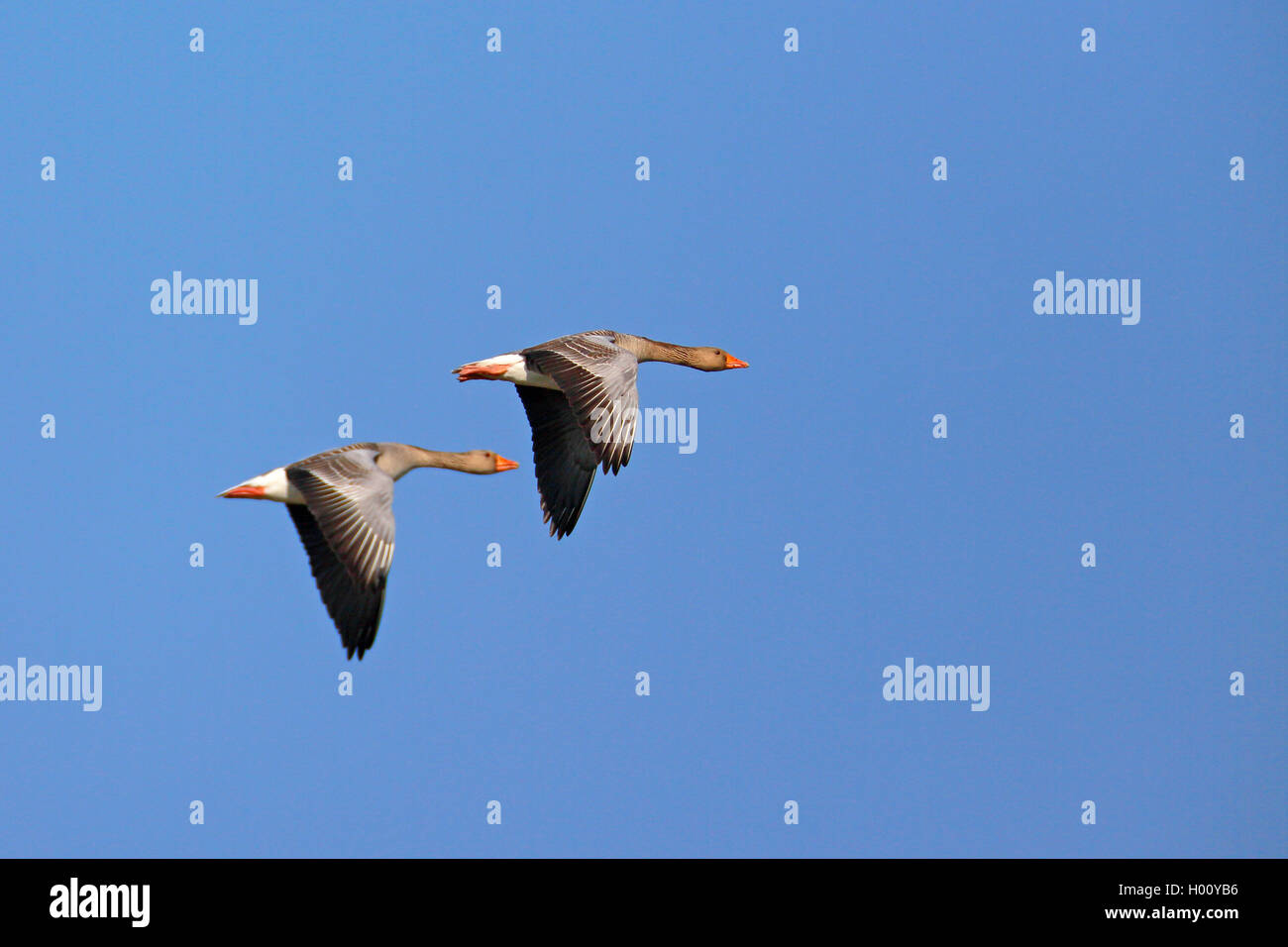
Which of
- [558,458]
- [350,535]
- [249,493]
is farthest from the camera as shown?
[558,458]

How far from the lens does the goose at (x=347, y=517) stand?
1534 cm

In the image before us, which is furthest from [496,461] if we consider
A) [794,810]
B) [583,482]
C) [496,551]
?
[794,810]

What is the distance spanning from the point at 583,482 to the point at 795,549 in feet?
19.9

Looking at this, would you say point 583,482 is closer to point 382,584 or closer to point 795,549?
point 382,584

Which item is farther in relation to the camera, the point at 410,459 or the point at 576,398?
the point at 410,459

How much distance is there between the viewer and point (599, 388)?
56.9ft

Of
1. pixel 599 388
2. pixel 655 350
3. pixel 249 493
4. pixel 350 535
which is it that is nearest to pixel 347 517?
pixel 350 535

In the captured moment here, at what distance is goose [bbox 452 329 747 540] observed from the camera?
17.1 meters

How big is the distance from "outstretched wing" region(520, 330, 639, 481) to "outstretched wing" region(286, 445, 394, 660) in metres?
2.04

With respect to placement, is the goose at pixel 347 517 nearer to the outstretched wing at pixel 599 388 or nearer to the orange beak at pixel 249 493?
the orange beak at pixel 249 493

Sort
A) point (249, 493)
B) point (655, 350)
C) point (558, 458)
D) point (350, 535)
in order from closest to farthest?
point (350, 535) → point (249, 493) → point (558, 458) → point (655, 350)

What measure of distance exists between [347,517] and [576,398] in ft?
9.16

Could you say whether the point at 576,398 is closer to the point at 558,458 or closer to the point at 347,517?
the point at 558,458

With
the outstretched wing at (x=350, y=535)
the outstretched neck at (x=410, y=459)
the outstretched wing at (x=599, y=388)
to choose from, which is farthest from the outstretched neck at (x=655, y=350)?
the outstretched wing at (x=350, y=535)
